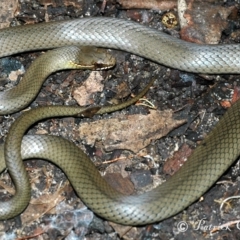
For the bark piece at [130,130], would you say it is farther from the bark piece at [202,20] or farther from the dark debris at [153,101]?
the bark piece at [202,20]

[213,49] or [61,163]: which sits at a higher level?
[213,49]

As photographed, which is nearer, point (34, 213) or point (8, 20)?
point (34, 213)

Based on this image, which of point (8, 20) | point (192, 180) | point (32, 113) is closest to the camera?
point (192, 180)

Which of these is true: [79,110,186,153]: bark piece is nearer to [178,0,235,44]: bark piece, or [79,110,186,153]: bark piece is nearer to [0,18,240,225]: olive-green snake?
[0,18,240,225]: olive-green snake

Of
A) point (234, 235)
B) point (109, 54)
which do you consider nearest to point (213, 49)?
point (109, 54)

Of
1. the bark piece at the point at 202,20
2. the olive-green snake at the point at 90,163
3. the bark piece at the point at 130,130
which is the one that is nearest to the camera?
the olive-green snake at the point at 90,163

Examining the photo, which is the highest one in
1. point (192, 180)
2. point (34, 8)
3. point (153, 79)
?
point (34, 8)

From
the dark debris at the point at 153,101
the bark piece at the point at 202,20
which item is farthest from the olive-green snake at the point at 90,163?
the bark piece at the point at 202,20

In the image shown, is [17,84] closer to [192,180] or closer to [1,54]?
[1,54]

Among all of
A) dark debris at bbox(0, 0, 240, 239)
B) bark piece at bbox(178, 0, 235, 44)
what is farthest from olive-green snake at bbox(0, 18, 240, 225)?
bark piece at bbox(178, 0, 235, 44)
